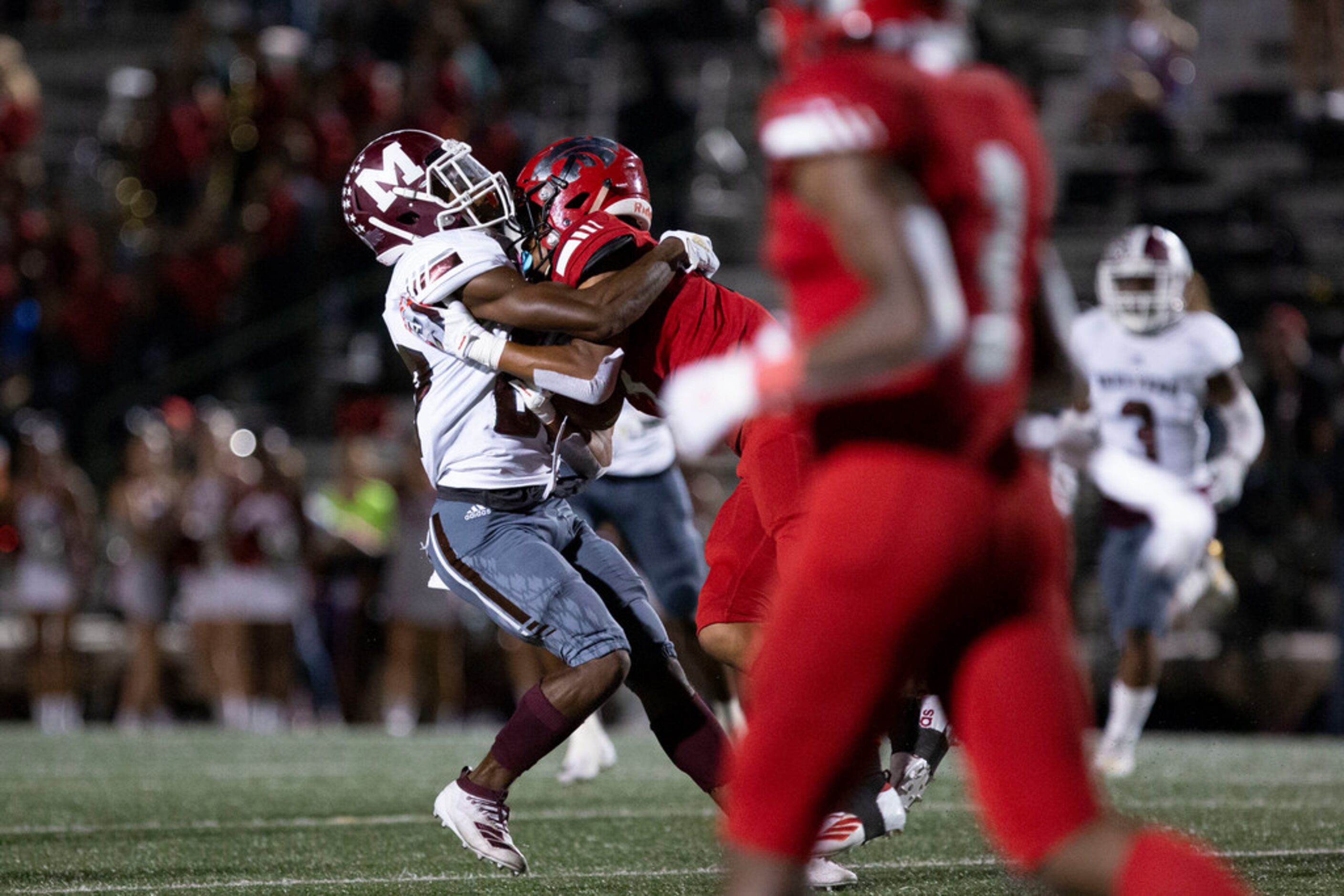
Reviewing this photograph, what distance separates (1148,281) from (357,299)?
7337mm

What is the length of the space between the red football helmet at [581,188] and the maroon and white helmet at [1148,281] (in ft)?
13.9

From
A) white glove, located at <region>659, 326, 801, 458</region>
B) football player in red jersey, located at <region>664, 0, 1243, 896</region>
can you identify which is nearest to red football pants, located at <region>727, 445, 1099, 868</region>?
football player in red jersey, located at <region>664, 0, 1243, 896</region>

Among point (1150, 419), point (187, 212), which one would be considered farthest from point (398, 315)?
point (187, 212)

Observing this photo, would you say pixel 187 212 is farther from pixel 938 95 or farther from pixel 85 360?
pixel 938 95

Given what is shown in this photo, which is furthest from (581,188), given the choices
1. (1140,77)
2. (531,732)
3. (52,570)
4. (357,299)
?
(1140,77)

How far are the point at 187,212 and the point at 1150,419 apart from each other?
9232 millimetres

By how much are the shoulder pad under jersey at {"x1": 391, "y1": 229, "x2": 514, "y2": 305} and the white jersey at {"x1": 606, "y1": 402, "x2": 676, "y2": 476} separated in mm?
2592

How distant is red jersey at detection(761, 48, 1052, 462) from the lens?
246 centimetres

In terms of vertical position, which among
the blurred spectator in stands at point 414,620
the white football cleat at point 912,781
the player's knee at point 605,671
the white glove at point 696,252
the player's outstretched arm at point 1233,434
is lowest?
the blurred spectator in stands at point 414,620

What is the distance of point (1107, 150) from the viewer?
14562 mm

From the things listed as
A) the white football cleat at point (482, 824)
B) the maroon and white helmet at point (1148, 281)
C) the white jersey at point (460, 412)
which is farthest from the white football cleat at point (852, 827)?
the maroon and white helmet at point (1148, 281)

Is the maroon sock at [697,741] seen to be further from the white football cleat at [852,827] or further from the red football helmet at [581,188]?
the red football helmet at [581,188]

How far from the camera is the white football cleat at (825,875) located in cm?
466

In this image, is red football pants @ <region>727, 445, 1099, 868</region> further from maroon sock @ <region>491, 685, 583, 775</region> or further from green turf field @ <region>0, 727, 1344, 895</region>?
maroon sock @ <region>491, 685, 583, 775</region>
